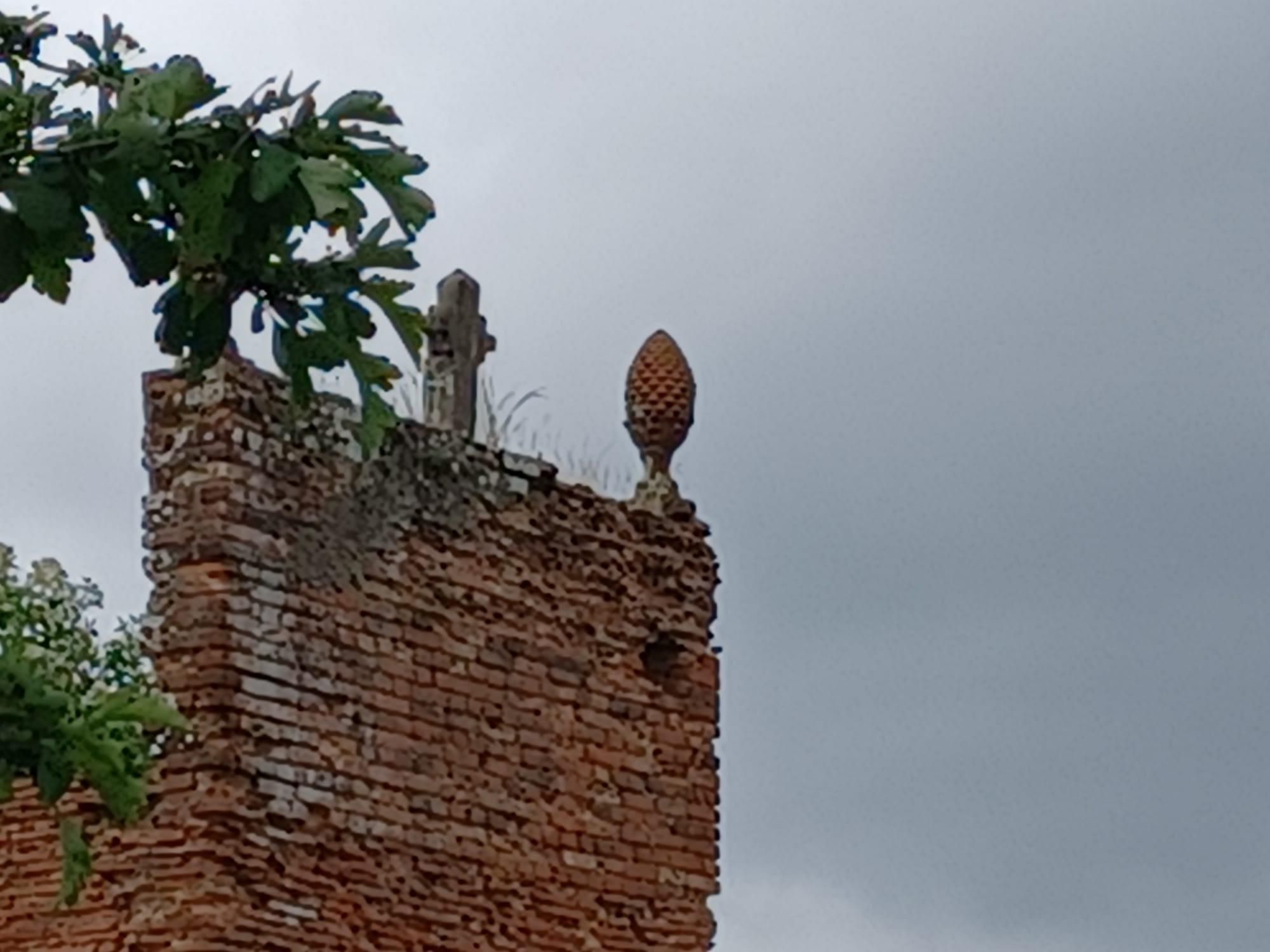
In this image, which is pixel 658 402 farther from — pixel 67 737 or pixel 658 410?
pixel 67 737

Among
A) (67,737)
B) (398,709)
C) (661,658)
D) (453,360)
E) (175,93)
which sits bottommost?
(67,737)

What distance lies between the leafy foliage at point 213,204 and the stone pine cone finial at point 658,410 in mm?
7016

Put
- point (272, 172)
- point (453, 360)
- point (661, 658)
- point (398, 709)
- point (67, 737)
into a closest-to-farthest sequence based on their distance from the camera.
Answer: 1. point (272, 172)
2. point (67, 737)
3. point (398, 709)
4. point (453, 360)
5. point (661, 658)

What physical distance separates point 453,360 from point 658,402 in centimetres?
106

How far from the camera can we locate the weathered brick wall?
1030 cm

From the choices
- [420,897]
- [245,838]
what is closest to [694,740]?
[420,897]

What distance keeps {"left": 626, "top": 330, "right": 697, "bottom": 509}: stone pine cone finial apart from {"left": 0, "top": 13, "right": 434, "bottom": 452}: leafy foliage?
23.0 ft

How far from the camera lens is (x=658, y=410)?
1238 centimetres

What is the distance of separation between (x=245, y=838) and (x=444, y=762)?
1.00 meters

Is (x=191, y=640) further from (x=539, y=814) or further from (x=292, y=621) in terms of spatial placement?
(x=539, y=814)

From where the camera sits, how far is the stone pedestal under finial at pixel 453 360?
11578 mm

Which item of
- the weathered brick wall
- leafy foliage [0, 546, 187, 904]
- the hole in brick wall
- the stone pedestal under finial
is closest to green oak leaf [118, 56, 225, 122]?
leafy foliage [0, 546, 187, 904]

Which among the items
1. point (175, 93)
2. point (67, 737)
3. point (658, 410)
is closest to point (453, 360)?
point (658, 410)

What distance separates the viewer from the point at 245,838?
10.2 metres
